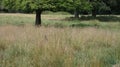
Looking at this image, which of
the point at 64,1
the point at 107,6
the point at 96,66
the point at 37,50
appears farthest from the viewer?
the point at 107,6

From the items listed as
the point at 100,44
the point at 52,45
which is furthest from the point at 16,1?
the point at 52,45

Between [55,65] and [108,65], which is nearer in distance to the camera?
[55,65]

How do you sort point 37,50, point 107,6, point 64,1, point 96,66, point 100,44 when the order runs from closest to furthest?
point 96,66
point 37,50
point 100,44
point 64,1
point 107,6

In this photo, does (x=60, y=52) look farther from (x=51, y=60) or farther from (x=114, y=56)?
(x=114, y=56)

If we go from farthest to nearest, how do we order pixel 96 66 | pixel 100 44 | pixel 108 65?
pixel 100 44, pixel 108 65, pixel 96 66

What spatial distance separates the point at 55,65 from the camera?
642 cm

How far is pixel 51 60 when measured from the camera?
658 centimetres

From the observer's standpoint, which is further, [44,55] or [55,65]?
[44,55]

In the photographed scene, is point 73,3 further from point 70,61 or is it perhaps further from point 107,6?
point 107,6

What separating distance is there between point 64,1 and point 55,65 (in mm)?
14351

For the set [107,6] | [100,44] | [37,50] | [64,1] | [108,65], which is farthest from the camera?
[107,6]

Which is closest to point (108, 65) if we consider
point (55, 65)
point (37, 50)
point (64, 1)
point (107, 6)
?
point (55, 65)

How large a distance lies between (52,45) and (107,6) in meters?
40.6

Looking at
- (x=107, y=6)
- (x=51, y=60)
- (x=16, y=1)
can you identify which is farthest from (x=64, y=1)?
(x=107, y=6)
